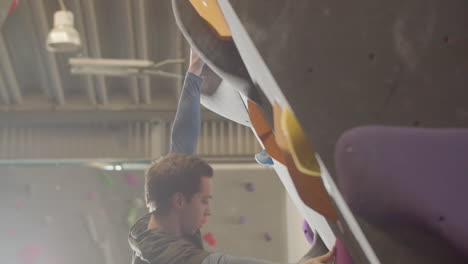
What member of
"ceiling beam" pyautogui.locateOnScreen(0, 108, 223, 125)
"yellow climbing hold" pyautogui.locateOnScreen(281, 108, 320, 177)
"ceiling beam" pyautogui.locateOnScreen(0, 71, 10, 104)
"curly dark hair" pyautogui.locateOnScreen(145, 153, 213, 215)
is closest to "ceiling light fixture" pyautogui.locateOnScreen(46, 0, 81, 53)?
"ceiling beam" pyautogui.locateOnScreen(0, 71, 10, 104)

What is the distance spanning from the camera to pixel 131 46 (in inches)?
163

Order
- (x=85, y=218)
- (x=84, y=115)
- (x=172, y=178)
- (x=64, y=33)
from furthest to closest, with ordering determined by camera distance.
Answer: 1. (x=84, y=115)
2. (x=85, y=218)
3. (x=64, y=33)
4. (x=172, y=178)

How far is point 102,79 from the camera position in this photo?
4.41m

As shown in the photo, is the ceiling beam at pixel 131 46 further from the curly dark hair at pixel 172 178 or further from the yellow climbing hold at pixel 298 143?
the yellow climbing hold at pixel 298 143

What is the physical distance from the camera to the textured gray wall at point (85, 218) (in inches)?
152

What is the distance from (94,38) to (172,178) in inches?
106

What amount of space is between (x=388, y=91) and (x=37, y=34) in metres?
3.86

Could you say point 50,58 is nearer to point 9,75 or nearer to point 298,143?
point 9,75

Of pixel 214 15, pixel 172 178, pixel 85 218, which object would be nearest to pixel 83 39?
pixel 85 218

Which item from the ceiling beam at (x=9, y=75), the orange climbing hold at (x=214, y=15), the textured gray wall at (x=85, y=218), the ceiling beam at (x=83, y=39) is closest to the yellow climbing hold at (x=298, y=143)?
the orange climbing hold at (x=214, y=15)

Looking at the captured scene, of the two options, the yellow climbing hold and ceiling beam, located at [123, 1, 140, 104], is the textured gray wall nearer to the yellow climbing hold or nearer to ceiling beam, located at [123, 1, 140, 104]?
ceiling beam, located at [123, 1, 140, 104]

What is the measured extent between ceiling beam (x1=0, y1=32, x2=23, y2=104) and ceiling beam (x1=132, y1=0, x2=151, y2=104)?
0.85m

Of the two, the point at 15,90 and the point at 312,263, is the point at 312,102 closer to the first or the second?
the point at 312,263

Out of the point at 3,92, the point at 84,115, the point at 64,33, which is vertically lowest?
the point at 84,115
